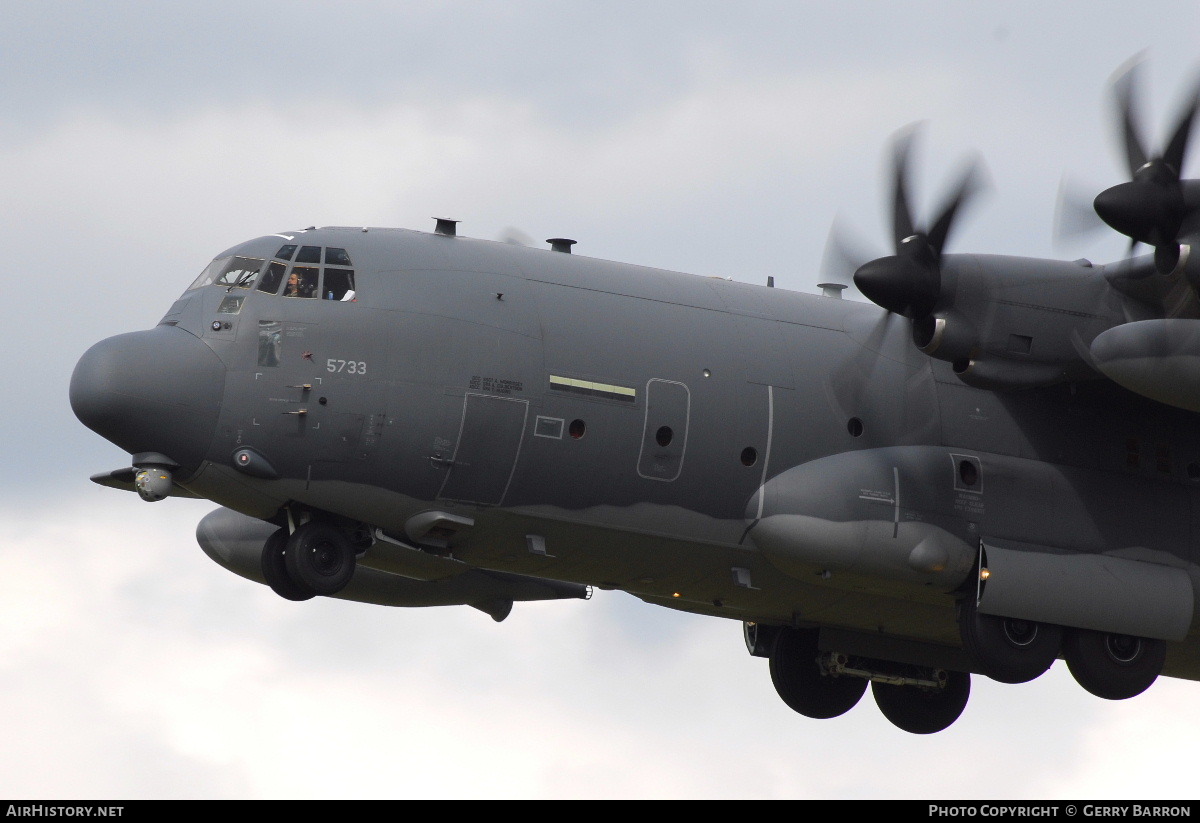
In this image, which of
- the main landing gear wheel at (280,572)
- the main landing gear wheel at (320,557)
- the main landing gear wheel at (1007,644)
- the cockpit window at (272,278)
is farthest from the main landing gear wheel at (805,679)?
the cockpit window at (272,278)

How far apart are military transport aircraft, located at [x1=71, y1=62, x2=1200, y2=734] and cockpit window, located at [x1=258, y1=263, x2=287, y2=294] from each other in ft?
0.10

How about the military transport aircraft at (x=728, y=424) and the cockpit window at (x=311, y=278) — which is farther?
the cockpit window at (x=311, y=278)

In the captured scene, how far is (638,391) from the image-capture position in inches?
811

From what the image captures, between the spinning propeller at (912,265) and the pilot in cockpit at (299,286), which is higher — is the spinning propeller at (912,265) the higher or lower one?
the higher one

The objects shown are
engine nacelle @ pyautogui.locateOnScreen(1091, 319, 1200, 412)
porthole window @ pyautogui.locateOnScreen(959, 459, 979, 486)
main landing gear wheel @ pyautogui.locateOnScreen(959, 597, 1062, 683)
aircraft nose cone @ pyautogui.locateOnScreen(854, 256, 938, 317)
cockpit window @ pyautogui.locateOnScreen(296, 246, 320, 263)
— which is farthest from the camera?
porthole window @ pyautogui.locateOnScreen(959, 459, 979, 486)

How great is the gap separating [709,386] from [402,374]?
3381 mm

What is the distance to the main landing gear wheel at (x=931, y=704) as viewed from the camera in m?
24.8

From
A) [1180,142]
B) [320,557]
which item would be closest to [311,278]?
[320,557]

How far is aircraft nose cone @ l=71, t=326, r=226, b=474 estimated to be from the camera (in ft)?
62.7

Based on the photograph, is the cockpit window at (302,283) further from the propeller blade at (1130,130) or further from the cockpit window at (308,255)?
the propeller blade at (1130,130)

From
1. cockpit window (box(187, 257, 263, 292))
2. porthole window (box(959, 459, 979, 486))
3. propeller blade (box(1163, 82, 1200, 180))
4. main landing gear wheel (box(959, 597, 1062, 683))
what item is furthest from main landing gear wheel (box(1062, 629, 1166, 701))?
cockpit window (box(187, 257, 263, 292))

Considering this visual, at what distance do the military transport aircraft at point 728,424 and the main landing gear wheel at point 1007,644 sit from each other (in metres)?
0.03

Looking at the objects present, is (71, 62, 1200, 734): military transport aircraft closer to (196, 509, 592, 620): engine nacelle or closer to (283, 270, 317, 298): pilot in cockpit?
(283, 270, 317, 298): pilot in cockpit

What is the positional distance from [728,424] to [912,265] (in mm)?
2549
